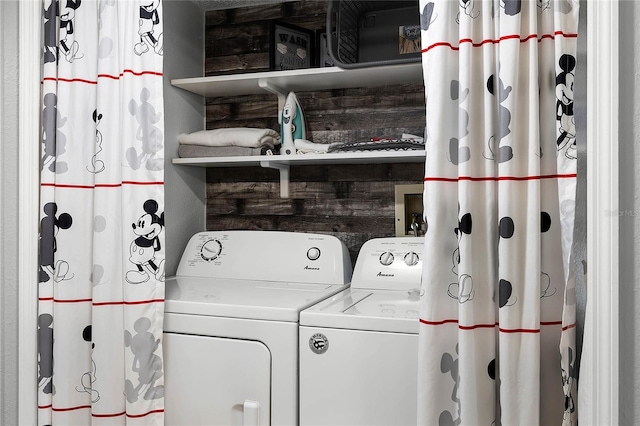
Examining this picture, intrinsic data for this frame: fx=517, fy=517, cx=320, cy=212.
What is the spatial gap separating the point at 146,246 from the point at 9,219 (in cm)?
47

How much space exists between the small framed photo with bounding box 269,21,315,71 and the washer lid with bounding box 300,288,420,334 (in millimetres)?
1099

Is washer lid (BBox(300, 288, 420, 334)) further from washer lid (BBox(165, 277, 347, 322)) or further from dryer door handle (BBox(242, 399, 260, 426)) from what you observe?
dryer door handle (BBox(242, 399, 260, 426))

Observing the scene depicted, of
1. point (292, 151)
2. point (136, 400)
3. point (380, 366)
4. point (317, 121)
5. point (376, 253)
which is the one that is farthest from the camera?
point (317, 121)

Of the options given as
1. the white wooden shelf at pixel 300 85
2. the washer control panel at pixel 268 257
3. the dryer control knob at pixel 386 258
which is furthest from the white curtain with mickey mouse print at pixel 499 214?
the washer control panel at pixel 268 257

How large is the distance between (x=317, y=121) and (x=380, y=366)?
1270 mm

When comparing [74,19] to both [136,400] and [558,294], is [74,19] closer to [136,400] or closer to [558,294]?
[136,400]

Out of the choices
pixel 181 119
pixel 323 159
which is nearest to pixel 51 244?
pixel 181 119

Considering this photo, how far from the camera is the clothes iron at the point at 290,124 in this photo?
2217 mm

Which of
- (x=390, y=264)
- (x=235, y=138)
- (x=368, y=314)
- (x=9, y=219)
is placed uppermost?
(x=235, y=138)

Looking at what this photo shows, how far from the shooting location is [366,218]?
2324mm

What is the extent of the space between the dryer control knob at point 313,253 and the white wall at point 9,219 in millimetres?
1054

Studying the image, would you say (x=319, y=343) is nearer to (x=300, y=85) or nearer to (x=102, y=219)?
(x=102, y=219)

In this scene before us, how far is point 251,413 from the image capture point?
1602 mm

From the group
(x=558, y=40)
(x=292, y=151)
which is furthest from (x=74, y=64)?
(x=558, y=40)
